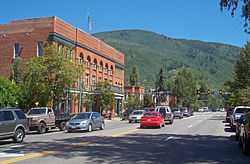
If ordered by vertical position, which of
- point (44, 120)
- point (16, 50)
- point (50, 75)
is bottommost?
point (44, 120)

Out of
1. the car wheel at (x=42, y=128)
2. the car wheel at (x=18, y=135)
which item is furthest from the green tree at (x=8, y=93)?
the car wheel at (x=18, y=135)

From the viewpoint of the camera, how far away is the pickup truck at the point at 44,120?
3156 centimetres

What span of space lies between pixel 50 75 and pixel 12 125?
71.1 ft

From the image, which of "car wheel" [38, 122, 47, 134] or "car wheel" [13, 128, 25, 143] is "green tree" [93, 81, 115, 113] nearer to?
"car wheel" [38, 122, 47, 134]

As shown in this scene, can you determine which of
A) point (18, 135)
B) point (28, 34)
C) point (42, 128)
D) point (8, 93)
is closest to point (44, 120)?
point (42, 128)

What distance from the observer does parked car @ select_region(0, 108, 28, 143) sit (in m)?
21.5

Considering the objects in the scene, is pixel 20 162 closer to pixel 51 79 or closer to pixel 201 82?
pixel 51 79

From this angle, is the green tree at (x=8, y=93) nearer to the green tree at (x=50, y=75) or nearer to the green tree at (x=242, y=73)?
the green tree at (x=50, y=75)

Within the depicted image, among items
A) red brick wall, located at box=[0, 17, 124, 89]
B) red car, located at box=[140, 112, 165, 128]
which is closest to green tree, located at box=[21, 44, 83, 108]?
red car, located at box=[140, 112, 165, 128]

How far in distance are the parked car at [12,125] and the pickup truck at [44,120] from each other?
327 inches

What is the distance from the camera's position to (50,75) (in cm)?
4353

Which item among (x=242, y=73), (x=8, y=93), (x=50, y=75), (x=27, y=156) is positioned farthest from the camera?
(x=242, y=73)

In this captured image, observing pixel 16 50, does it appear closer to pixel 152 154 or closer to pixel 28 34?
pixel 28 34

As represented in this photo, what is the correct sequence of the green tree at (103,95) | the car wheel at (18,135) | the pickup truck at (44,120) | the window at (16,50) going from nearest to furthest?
the car wheel at (18,135)
the pickup truck at (44,120)
the window at (16,50)
the green tree at (103,95)
